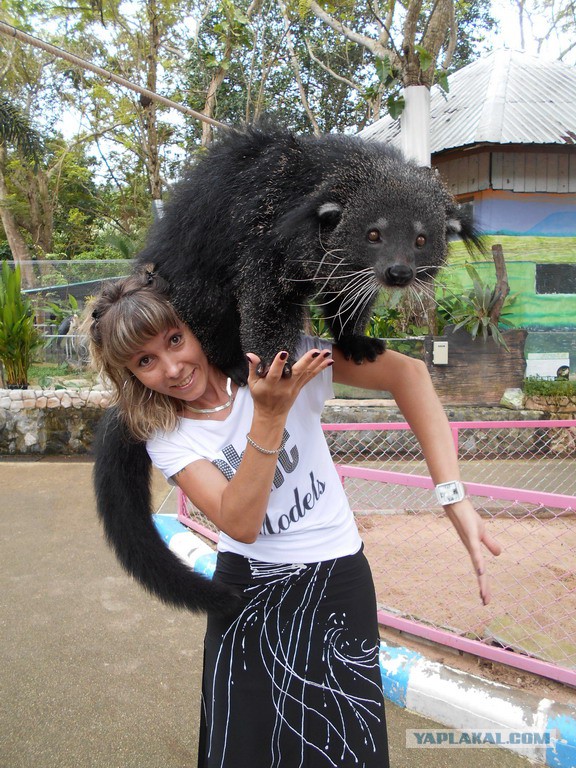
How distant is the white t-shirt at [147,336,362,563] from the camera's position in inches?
46.7

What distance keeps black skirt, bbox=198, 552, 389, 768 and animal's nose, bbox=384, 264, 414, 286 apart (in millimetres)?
592

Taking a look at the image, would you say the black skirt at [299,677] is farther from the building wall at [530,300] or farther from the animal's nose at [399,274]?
the building wall at [530,300]

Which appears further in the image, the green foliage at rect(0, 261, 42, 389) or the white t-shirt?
the green foliage at rect(0, 261, 42, 389)

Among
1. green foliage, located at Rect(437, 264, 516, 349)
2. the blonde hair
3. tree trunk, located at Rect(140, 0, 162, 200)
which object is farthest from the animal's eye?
tree trunk, located at Rect(140, 0, 162, 200)

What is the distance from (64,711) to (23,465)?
3483mm

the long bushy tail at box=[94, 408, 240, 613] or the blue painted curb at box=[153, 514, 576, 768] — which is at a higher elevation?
the long bushy tail at box=[94, 408, 240, 613]

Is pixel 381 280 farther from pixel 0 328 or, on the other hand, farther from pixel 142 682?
pixel 0 328

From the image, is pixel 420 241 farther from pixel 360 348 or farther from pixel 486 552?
pixel 486 552

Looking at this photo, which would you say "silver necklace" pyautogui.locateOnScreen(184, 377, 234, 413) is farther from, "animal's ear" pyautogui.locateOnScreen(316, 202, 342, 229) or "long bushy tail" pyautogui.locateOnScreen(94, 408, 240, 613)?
"animal's ear" pyautogui.locateOnScreen(316, 202, 342, 229)

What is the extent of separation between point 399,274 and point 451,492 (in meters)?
0.46

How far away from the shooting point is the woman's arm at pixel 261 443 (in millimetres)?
949

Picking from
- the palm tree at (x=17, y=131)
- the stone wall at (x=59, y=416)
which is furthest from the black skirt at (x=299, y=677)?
the palm tree at (x=17, y=131)

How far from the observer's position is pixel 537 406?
5.66 meters

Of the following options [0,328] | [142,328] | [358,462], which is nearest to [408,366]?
[142,328]
